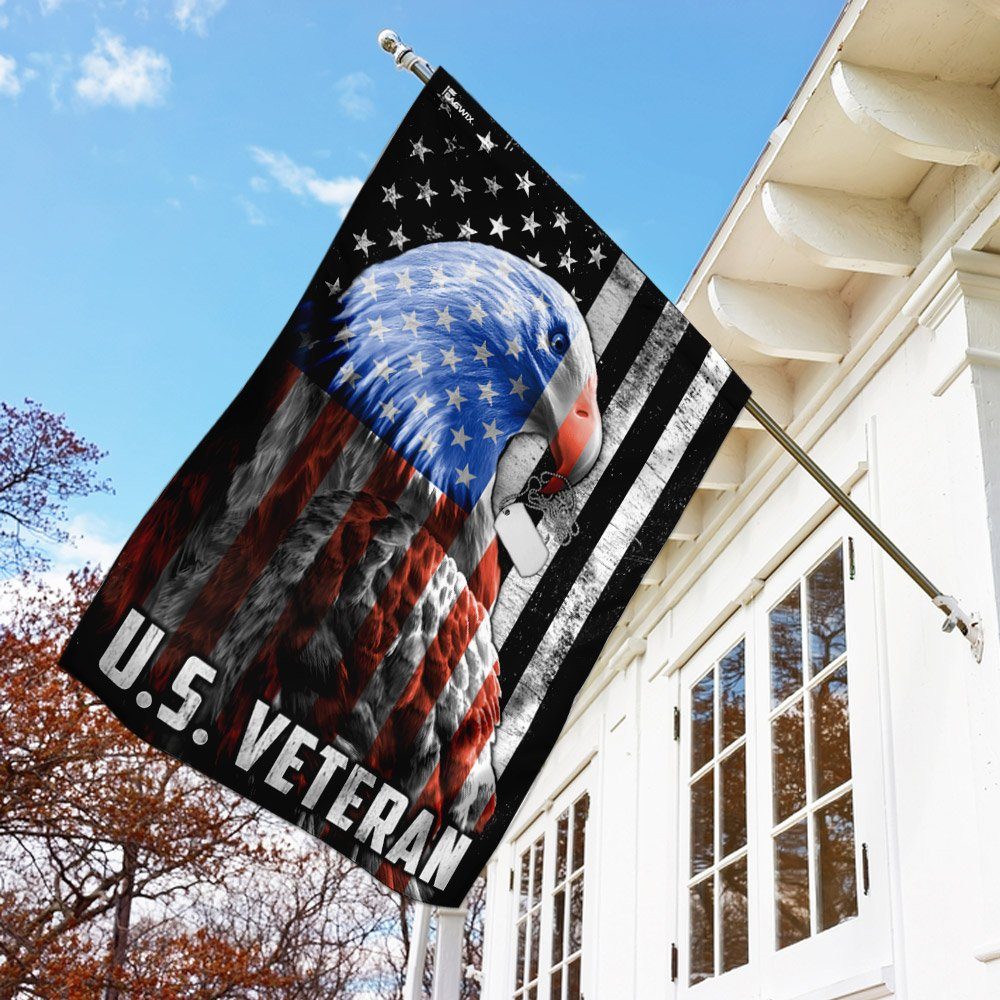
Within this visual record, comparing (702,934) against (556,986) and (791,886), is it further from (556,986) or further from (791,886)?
(556,986)

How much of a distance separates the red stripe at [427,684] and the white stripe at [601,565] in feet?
0.61

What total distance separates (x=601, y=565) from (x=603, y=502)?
16 centimetres

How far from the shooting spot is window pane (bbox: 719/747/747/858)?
445cm

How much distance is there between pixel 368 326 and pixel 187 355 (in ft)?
117

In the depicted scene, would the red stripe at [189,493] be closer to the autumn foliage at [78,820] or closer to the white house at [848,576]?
the white house at [848,576]

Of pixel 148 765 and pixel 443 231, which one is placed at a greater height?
pixel 148 765

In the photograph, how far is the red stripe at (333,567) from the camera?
3.11 meters

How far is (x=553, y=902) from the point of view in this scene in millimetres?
7047

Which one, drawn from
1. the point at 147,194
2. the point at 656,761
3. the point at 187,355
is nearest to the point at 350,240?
the point at 656,761

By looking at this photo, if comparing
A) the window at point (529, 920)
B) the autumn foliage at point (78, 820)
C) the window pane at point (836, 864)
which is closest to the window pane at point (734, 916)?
the window pane at point (836, 864)

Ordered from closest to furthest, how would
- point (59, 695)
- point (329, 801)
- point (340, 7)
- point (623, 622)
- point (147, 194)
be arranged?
point (329, 801)
point (623, 622)
point (59, 695)
point (340, 7)
point (147, 194)

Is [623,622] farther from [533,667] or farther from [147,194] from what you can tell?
[147,194]

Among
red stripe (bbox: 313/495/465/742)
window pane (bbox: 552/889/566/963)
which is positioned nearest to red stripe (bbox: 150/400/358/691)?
red stripe (bbox: 313/495/465/742)

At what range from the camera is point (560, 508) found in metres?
3.15
